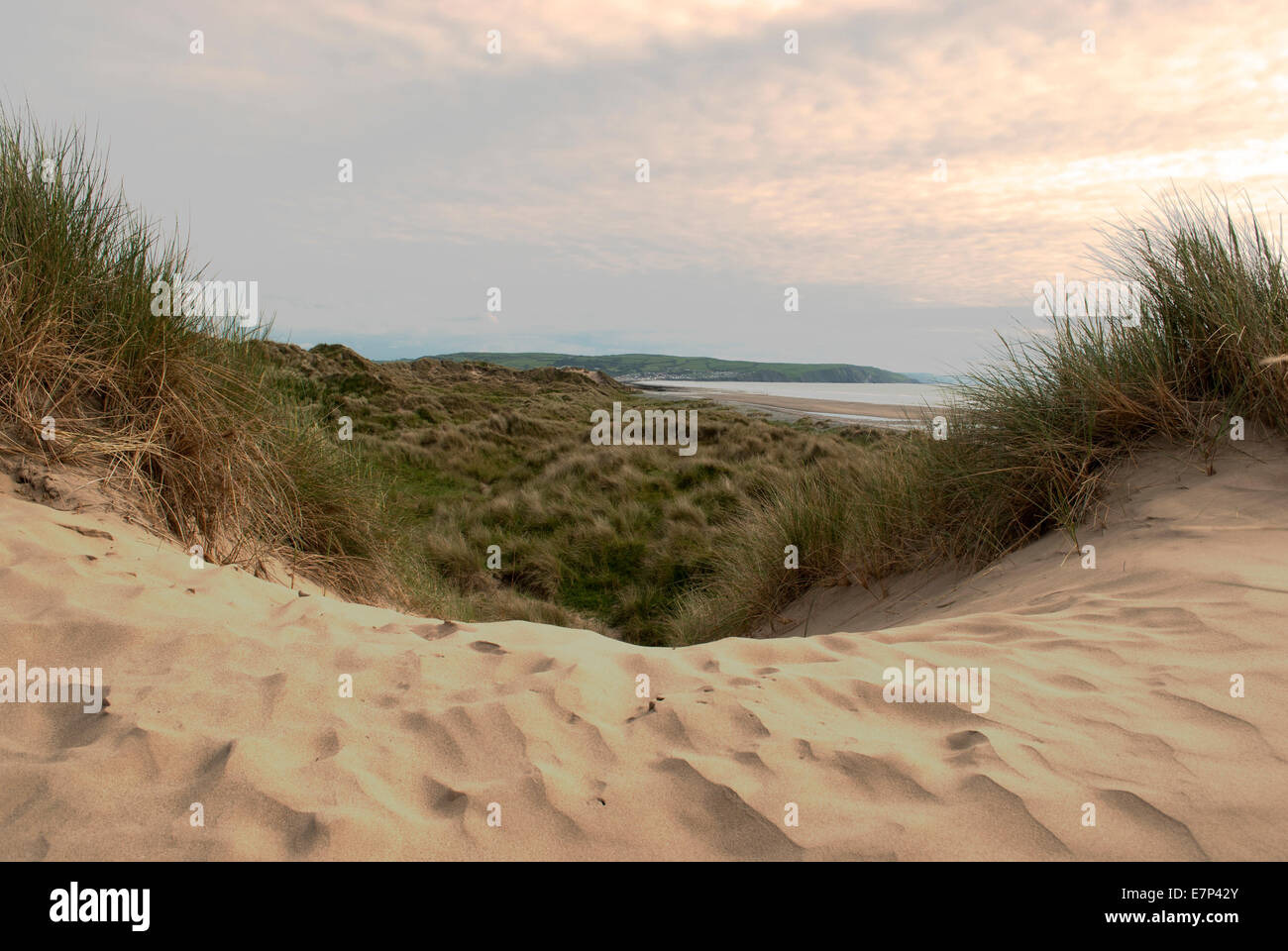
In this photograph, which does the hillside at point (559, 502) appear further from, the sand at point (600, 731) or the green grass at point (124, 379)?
the sand at point (600, 731)

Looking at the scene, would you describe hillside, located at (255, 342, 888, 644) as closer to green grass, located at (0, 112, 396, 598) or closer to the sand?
green grass, located at (0, 112, 396, 598)

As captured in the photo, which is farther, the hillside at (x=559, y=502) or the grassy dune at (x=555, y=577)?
the hillside at (x=559, y=502)

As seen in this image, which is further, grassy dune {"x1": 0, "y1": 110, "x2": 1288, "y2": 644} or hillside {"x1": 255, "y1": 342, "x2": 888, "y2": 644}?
hillside {"x1": 255, "y1": 342, "x2": 888, "y2": 644}

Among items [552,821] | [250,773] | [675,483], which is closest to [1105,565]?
[552,821]

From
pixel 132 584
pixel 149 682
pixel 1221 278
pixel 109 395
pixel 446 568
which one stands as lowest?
→ pixel 446 568

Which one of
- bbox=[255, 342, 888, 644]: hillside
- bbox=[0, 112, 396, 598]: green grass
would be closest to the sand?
bbox=[0, 112, 396, 598]: green grass

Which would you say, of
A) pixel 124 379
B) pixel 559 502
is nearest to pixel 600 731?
pixel 124 379

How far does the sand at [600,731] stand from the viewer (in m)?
1.88

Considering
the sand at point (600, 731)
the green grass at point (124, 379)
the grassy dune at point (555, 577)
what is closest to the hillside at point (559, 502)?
the grassy dune at point (555, 577)

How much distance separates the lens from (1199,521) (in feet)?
14.0

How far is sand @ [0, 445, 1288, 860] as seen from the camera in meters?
1.88

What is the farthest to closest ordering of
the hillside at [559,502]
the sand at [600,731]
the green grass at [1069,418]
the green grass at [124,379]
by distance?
the hillside at [559,502] < the green grass at [1069,418] < the green grass at [124,379] < the sand at [600,731]
